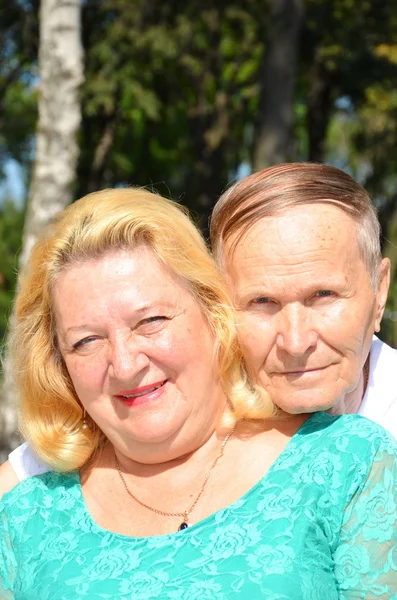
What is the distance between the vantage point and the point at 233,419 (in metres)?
2.72

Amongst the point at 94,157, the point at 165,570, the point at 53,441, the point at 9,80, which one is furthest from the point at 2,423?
the point at 94,157

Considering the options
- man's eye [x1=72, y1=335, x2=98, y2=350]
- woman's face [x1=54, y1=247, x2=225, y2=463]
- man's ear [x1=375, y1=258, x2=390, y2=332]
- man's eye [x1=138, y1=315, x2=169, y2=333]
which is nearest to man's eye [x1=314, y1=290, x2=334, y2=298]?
man's ear [x1=375, y1=258, x2=390, y2=332]

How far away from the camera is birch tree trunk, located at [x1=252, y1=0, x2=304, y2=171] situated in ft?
39.3

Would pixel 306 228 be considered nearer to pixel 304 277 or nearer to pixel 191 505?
pixel 304 277

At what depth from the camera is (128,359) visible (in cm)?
253

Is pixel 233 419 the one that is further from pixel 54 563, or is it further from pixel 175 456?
pixel 54 563

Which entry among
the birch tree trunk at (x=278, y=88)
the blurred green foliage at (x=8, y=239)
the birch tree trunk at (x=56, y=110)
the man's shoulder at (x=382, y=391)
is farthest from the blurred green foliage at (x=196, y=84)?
the man's shoulder at (x=382, y=391)

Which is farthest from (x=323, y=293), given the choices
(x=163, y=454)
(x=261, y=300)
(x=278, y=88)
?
(x=278, y=88)

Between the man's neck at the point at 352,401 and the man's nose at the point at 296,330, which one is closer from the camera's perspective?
the man's nose at the point at 296,330

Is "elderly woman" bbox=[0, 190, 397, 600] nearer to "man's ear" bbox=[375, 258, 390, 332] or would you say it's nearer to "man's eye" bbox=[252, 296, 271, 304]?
"man's eye" bbox=[252, 296, 271, 304]

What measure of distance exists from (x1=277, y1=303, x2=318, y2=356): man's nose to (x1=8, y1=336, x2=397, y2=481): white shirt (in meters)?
0.48

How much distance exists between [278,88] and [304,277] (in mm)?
10125

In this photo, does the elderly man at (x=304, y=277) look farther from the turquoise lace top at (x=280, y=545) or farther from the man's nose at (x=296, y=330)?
the turquoise lace top at (x=280, y=545)

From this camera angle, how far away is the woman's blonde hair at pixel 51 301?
2623mm
